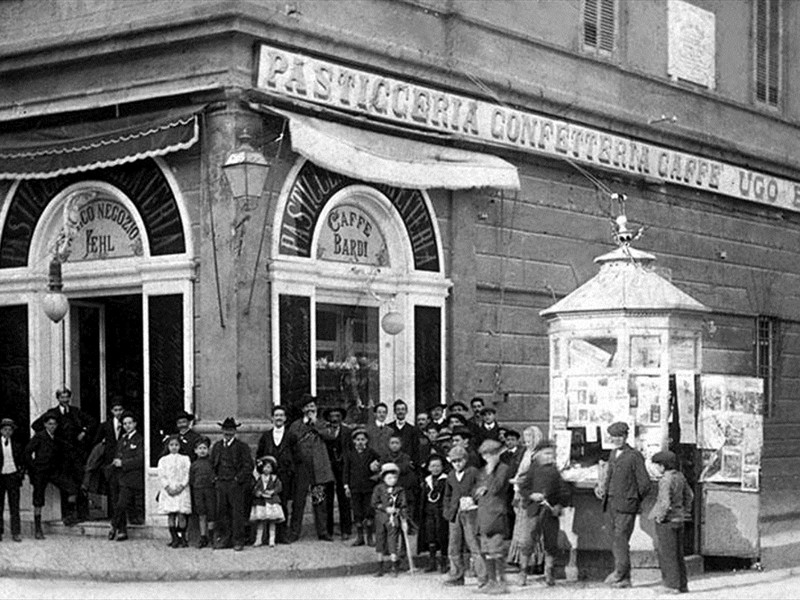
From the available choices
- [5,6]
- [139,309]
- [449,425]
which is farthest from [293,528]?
[5,6]

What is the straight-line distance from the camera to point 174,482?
15562 millimetres

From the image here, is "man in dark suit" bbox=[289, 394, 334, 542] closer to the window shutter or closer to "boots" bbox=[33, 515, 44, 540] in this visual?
"boots" bbox=[33, 515, 44, 540]

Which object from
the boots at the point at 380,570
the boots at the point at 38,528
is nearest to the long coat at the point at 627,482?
the boots at the point at 380,570

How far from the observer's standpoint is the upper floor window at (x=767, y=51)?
2594 cm

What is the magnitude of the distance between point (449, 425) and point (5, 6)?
24.6 ft

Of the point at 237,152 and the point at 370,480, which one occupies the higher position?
the point at 237,152

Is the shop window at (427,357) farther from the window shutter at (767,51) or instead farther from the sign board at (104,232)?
the window shutter at (767,51)

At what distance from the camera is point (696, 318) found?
15.4 metres

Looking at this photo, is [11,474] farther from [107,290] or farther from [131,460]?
[107,290]

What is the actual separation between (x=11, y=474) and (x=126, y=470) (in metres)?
1.26

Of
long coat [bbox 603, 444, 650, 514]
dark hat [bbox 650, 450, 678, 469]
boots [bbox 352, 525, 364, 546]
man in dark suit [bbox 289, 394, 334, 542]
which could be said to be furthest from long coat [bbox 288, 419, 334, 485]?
dark hat [bbox 650, 450, 678, 469]

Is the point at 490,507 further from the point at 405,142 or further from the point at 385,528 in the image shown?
the point at 405,142

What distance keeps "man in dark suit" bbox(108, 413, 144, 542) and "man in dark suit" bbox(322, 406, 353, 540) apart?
2.04 meters

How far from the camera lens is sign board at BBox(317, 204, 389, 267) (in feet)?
58.3
